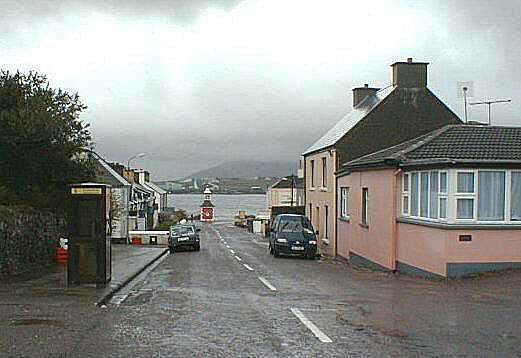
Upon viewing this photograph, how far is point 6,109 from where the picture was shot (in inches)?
1025

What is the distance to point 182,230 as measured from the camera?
4575 cm

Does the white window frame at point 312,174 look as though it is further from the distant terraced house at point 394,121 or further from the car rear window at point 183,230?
the car rear window at point 183,230

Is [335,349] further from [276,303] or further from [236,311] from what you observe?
[276,303]

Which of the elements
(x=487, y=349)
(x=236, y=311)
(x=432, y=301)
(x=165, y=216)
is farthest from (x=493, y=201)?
(x=165, y=216)

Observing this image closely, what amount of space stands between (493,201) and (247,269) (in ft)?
27.6

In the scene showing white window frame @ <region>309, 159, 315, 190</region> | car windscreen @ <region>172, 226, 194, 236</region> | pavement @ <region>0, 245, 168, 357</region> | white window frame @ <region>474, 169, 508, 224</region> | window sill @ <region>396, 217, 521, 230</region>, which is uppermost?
white window frame @ <region>309, 159, 315, 190</region>

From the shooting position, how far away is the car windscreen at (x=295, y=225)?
119 ft

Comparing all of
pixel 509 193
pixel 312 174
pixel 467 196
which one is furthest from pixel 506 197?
pixel 312 174

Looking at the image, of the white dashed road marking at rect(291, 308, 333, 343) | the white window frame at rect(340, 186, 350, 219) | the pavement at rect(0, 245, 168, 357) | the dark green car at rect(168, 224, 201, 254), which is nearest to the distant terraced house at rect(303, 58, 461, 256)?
the white window frame at rect(340, 186, 350, 219)

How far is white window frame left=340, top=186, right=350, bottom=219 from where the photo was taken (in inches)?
1444

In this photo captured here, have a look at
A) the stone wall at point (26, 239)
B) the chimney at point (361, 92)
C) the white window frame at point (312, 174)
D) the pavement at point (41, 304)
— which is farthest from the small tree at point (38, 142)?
the chimney at point (361, 92)

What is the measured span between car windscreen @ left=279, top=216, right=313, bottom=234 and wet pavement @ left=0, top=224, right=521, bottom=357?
55.5ft

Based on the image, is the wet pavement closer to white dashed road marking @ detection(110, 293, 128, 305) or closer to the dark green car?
white dashed road marking @ detection(110, 293, 128, 305)

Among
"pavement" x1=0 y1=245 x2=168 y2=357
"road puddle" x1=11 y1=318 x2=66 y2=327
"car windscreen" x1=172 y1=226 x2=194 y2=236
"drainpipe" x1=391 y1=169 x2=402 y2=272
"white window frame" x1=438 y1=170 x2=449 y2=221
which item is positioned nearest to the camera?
"pavement" x1=0 y1=245 x2=168 y2=357
